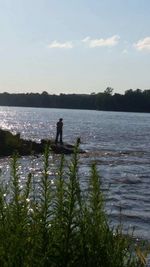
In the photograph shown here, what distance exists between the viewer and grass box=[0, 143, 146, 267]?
13.0ft

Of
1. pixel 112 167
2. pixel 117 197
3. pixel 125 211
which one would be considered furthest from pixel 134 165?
pixel 125 211

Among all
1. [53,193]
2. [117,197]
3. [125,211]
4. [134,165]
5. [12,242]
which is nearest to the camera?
[12,242]

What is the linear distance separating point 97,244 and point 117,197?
57.2 feet

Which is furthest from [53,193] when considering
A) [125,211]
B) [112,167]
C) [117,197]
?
[112,167]

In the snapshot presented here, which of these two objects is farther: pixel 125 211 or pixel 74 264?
pixel 125 211

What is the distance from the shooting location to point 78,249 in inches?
162

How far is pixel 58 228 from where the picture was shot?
4.07m

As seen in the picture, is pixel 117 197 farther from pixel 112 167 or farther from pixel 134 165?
pixel 134 165

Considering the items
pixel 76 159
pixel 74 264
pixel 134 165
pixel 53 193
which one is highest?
pixel 76 159

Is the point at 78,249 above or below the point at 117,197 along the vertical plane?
above

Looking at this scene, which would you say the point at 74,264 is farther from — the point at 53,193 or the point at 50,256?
the point at 53,193

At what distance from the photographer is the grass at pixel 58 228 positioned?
3.95 m

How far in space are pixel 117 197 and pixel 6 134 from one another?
1848 centimetres

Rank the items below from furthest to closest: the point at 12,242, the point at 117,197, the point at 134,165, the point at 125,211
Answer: the point at 134,165 < the point at 117,197 < the point at 125,211 < the point at 12,242
